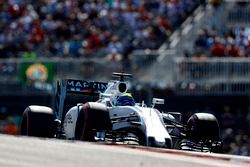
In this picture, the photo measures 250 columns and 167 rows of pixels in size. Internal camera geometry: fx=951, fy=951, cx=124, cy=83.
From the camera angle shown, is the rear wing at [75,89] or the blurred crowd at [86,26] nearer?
the rear wing at [75,89]

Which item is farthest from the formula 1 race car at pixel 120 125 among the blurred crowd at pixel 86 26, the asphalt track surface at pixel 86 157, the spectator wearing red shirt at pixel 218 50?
the blurred crowd at pixel 86 26

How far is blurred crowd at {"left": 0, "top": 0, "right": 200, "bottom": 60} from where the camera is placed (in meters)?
27.0

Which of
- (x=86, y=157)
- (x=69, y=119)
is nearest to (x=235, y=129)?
(x=69, y=119)

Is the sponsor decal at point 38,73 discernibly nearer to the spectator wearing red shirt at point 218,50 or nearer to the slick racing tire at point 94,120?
the spectator wearing red shirt at point 218,50

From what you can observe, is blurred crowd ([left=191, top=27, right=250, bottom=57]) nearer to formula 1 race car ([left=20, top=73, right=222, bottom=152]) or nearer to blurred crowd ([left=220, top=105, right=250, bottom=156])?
blurred crowd ([left=220, top=105, right=250, bottom=156])

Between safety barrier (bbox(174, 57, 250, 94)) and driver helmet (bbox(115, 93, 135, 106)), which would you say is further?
safety barrier (bbox(174, 57, 250, 94))

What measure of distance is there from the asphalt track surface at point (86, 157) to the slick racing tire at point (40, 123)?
5.64 meters

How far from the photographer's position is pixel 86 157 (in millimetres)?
8023

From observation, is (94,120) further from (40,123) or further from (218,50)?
(218,50)

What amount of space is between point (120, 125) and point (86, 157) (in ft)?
22.5

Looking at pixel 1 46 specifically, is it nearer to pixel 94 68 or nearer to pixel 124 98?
pixel 94 68

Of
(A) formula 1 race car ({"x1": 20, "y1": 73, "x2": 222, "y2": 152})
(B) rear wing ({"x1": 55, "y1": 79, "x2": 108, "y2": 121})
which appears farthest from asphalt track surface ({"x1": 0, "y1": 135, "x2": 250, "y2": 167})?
(B) rear wing ({"x1": 55, "y1": 79, "x2": 108, "y2": 121})

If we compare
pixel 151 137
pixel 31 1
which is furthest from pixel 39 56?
pixel 151 137

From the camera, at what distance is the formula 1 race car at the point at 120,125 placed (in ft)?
45.8
